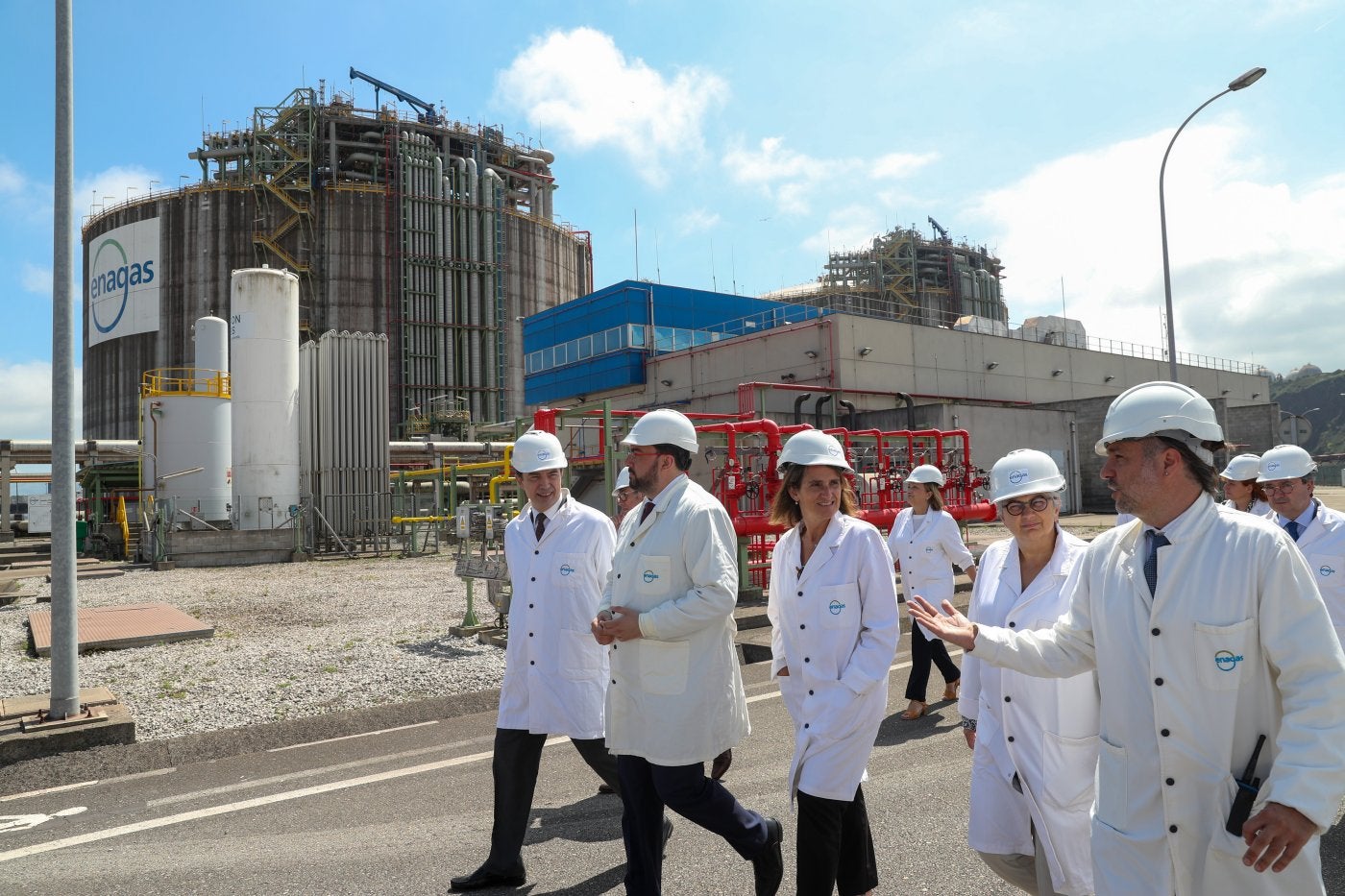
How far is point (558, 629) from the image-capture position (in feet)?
14.2

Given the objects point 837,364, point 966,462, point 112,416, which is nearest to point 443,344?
point 112,416

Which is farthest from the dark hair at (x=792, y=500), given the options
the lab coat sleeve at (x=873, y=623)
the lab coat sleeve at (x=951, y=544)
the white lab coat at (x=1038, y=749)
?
the lab coat sleeve at (x=951, y=544)

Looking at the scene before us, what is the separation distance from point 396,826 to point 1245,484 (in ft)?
20.9

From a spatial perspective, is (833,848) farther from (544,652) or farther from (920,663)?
(920,663)

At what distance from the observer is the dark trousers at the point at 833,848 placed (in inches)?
126

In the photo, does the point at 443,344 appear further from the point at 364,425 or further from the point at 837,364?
the point at 837,364

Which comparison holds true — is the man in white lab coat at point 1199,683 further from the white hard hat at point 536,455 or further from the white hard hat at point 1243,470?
the white hard hat at point 1243,470

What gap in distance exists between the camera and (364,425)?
2777 centimetres

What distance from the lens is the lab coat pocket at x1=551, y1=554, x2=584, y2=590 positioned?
14.3 ft

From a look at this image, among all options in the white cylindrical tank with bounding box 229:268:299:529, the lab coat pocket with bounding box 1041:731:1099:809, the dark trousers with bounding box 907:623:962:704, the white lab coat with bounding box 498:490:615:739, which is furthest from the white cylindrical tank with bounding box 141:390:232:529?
the lab coat pocket with bounding box 1041:731:1099:809

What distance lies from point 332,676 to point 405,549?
1827 centimetres

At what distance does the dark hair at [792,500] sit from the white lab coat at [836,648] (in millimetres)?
106

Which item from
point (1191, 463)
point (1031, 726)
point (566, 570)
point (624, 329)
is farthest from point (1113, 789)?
point (624, 329)

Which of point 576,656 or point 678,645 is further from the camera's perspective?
point 576,656
